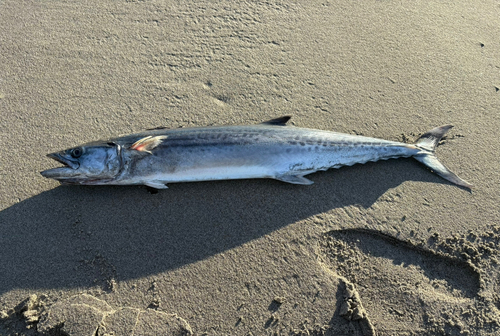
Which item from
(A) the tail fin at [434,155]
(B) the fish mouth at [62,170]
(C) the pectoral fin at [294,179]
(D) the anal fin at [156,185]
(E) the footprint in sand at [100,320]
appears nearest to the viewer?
(E) the footprint in sand at [100,320]

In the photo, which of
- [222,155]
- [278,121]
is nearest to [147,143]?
[222,155]

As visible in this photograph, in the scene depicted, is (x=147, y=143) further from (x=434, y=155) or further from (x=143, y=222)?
(x=434, y=155)

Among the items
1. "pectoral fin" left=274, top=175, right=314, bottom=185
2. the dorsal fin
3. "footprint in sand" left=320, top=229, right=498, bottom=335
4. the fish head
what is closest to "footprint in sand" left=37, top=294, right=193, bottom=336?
the fish head

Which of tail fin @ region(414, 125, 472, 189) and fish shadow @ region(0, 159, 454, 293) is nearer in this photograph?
fish shadow @ region(0, 159, 454, 293)

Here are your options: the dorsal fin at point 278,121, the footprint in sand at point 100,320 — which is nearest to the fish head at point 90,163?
the footprint in sand at point 100,320

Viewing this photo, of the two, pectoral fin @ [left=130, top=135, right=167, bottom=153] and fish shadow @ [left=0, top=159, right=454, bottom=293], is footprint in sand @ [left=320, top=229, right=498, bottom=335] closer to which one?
fish shadow @ [left=0, top=159, right=454, bottom=293]

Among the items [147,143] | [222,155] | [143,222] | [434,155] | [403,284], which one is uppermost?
[147,143]

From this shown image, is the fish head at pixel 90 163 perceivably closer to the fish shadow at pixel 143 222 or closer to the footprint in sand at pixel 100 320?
the fish shadow at pixel 143 222
